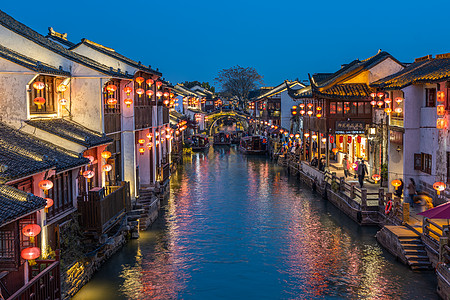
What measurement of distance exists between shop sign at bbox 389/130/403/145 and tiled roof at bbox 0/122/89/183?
713 inches

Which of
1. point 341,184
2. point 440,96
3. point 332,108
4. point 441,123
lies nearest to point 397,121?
point 341,184

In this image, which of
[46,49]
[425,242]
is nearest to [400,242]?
[425,242]

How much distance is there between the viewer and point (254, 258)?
73.6 ft

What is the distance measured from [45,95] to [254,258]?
1136 cm

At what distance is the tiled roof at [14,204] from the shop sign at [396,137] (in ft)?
70.4

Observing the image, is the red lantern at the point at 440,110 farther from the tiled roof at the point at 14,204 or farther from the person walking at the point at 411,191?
the tiled roof at the point at 14,204

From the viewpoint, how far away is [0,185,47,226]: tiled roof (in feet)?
38.1

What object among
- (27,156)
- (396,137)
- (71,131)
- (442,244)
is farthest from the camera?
(396,137)

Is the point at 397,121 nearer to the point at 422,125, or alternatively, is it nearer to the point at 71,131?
the point at 422,125

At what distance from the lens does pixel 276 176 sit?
48969mm

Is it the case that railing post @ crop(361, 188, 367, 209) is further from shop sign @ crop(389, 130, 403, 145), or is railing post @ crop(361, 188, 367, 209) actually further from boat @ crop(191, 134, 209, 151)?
boat @ crop(191, 134, 209, 151)

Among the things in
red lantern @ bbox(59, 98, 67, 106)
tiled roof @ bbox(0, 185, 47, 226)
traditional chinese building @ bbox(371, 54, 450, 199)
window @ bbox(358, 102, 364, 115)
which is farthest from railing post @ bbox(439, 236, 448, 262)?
window @ bbox(358, 102, 364, 115)

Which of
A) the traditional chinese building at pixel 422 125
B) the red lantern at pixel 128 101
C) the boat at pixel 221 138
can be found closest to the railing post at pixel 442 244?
the traditional chinese building at pixel 422 125

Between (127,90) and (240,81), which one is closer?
(127,90)
